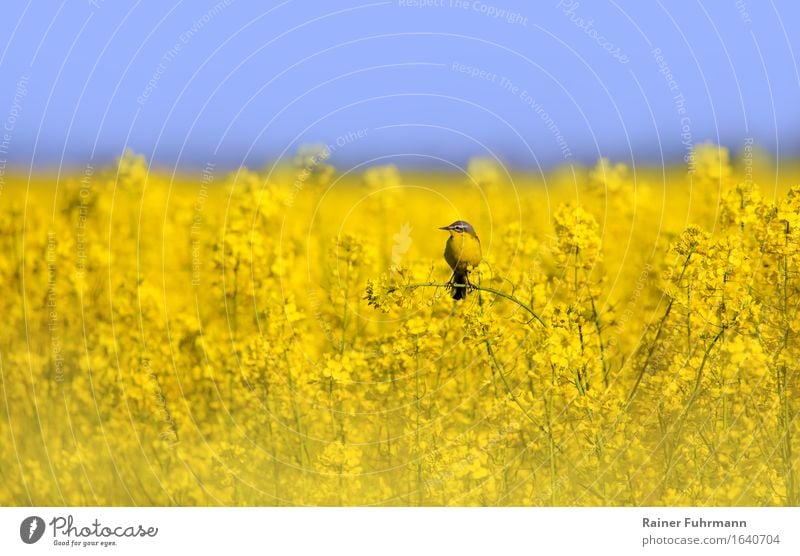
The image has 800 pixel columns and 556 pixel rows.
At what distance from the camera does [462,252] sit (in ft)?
29.4

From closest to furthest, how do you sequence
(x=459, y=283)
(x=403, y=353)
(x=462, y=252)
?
(x=403, y=353)
(x=462, y=252)
(x=459, y=283)

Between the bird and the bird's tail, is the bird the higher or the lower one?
the higher one

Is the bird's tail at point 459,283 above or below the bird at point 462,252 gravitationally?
below

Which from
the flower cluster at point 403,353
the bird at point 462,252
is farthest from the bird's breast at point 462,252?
the flower cluster at point 403,353

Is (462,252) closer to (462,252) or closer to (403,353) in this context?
(462,252)

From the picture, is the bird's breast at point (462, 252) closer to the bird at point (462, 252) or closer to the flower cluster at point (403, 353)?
the bird at point (462, 252)

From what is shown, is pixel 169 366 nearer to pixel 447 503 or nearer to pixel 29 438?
pixel 29 438

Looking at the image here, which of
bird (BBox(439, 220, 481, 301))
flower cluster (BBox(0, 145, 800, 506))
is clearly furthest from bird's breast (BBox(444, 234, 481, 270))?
flower cluster (BBox(0, 145, 800, 506))

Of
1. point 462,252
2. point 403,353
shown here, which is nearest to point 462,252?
point 462,252

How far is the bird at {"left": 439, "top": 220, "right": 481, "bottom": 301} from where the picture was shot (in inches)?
353

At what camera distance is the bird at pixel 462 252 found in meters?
8.97

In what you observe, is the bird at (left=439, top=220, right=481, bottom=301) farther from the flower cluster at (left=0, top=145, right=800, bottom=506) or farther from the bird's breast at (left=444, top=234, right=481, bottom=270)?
the flower cluster at (left=0, top=145, right=800, bottom=506)

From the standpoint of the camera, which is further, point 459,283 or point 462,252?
point 459,283

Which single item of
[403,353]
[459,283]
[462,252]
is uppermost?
[462,252]
